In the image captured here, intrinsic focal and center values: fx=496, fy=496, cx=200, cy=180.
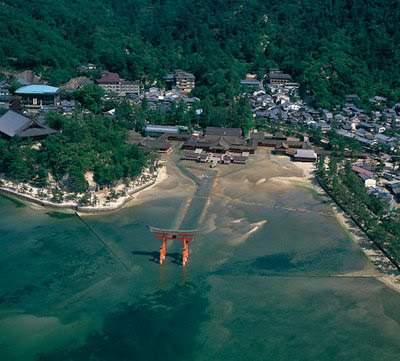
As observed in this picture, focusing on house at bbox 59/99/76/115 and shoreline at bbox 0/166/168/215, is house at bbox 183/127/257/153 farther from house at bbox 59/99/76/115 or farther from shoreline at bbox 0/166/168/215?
house at bbox 59/99/76/115

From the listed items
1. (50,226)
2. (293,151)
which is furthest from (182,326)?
(293,151)

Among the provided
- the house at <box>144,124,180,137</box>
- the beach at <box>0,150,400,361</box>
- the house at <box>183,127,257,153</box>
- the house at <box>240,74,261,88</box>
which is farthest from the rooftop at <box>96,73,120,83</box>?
the beach at <box>0,150,400,361</box>

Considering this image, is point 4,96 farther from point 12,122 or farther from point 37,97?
point 12,122

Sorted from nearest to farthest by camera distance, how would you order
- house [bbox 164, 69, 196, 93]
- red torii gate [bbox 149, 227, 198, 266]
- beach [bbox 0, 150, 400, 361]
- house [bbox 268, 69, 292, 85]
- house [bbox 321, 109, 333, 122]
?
beach [bbox 0, 150, 400, 361], red torii gate [bbox 149, 227, 198, 266], house [bbox 321, 109, 333, 122], house [bbox 164, 69, 196, 93], house [bbox 268, 69, 292, 85]

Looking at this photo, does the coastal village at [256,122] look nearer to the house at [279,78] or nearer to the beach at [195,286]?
the house at [279,78]

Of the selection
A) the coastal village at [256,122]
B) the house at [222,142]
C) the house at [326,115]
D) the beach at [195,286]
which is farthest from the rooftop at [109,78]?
the beach at [195,286]

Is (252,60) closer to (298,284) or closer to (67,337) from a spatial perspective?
(298,284)
